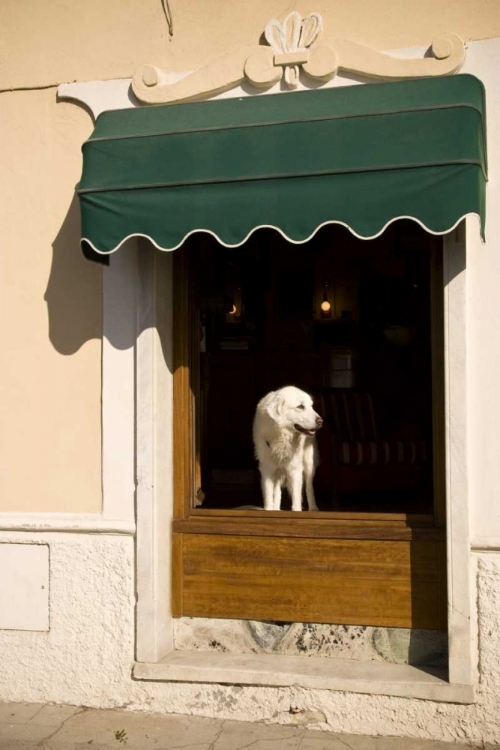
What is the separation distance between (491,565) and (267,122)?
287cm

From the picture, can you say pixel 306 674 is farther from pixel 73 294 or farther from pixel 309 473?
pixel 73 294

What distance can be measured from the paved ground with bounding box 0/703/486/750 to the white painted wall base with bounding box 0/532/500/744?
84mm

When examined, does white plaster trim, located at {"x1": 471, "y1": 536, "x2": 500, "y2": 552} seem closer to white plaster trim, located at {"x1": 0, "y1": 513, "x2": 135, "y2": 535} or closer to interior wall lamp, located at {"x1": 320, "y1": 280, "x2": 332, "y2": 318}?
white plaster trim, located at {"x1": 0, "y1": 513, "x2": 135, "y2": 535}

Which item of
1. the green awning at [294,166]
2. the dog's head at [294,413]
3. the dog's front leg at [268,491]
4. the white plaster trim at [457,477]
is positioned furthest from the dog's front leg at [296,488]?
the green awning at [294,166]

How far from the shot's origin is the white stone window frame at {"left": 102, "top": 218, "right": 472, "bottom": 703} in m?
5.08

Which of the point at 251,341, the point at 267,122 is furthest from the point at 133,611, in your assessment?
the point at 251,341

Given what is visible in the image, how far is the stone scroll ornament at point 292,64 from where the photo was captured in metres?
5.14

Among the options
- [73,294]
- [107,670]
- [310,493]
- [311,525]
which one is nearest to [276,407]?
[310,493]

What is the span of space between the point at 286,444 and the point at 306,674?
158 cm

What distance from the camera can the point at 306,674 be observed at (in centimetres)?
525

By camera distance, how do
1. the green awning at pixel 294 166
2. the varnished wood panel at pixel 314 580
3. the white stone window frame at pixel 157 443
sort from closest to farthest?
the green awning at pixel 294 166 < the white stone window frame at pixel 157 443 < the varnished wood panel at pixel 314 580

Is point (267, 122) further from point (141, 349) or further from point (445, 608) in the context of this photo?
point (445, 608)

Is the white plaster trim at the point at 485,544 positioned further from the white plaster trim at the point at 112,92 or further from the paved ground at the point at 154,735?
the white plaster trim at the point at 112,92

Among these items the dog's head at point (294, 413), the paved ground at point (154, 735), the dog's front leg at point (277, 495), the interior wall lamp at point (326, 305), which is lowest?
the paved ground at point (154, 735)
